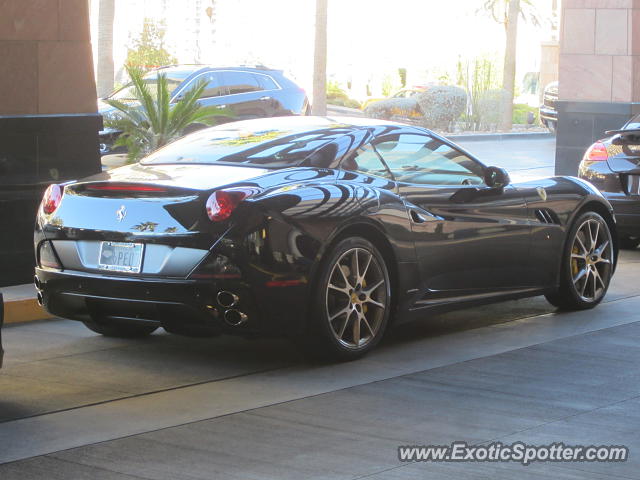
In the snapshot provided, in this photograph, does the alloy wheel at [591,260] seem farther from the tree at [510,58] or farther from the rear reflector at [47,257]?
the tree at [510,58]

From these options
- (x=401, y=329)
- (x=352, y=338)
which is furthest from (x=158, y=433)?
(x=401, y=329)

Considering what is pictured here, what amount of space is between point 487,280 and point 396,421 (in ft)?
8.15

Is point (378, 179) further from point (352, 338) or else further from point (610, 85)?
point (610, 85)

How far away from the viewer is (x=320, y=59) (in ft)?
112

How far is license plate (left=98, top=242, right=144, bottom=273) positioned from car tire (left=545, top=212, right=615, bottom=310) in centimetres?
345

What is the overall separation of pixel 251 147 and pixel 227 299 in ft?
4.28

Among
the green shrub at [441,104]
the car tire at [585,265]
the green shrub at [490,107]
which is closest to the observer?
the car tire at [585,265]

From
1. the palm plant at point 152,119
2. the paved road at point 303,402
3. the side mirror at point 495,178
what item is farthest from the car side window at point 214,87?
the side mirror at point 495,178

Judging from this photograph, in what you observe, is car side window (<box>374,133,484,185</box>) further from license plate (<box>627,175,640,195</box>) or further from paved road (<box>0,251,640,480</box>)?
license plate (<box>627,175,640,195</box>)

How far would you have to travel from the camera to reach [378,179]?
728 centimetres

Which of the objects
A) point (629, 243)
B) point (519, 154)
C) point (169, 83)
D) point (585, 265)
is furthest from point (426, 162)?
point (519, 154)

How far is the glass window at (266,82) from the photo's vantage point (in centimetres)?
2048

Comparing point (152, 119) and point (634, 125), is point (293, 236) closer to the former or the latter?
point (634, 125)

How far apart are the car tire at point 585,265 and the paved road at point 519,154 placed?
11.2m
